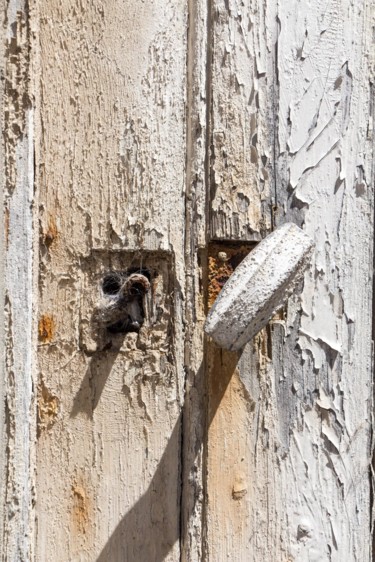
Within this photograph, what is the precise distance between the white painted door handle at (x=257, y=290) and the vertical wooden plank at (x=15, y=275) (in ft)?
0.69

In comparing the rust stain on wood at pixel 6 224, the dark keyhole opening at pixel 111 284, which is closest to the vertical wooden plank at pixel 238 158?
the dark keyhole opening at pixel 111 284

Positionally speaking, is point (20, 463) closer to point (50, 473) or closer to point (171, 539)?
point (50, 473)

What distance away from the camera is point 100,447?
2.49ft

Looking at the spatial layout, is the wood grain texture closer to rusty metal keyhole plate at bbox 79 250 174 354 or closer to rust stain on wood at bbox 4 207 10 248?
rusty metal keyhole plate at bbox 79 250 174 354

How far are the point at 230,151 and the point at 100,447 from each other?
1.19 feet

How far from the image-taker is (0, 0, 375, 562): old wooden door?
0.75 meters

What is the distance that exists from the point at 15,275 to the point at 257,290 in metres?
0.26

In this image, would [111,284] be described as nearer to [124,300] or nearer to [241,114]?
[124,300]

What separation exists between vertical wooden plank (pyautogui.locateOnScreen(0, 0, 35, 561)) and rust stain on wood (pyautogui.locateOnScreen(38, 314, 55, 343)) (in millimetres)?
31

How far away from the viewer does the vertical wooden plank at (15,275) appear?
710 millimetres

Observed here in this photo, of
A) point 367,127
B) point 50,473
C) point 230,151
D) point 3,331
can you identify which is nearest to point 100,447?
point 50,473

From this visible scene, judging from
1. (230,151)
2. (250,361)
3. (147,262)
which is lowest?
(250,361)

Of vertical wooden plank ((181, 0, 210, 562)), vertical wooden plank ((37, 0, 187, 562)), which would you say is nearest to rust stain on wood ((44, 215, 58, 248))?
vertical wooden plank ((37, 0, 187, 562))

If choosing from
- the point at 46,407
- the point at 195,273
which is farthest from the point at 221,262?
the point at 46,407
